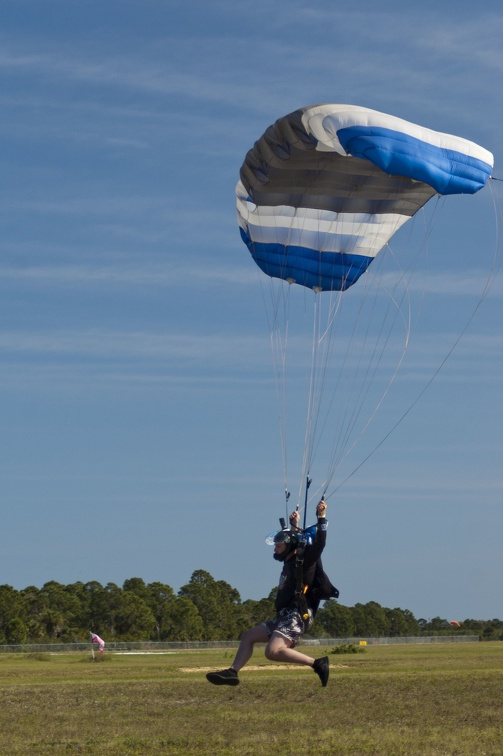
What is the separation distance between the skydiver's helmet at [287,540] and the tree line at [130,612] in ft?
223

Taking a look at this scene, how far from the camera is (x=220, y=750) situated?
67.3 feet

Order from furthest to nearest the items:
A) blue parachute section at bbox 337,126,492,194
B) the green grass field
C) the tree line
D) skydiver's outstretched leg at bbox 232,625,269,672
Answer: the tree line, the green grass field, blue parachute section at bbox 337,126,492,194, skydiver's outstretched leg at bbox 232,625,269,672

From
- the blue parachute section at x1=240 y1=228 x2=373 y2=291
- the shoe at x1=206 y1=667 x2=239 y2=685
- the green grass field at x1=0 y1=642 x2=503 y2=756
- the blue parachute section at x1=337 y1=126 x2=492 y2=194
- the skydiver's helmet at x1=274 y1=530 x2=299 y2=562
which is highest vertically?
the blue parachute section at x1=337 y1=126 x2=492 y2=194

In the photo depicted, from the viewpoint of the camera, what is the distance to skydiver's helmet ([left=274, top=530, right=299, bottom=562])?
49.2ft

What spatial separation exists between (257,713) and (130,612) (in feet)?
217

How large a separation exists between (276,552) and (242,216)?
23.1 ft

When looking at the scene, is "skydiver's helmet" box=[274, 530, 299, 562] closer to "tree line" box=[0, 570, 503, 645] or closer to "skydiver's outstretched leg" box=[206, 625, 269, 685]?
"skydiver's outstretched leg" box=[206, 625, 269, 685]

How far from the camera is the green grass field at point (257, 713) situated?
69.4 ft

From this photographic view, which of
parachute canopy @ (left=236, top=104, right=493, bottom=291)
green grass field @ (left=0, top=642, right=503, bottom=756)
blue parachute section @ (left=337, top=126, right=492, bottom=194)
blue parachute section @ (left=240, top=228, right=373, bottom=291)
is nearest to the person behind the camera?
blue parachute section @ (left=337, top=126, right=492, bottom=194)

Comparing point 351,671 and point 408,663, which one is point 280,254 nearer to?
point 351,671

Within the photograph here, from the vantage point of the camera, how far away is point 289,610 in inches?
595

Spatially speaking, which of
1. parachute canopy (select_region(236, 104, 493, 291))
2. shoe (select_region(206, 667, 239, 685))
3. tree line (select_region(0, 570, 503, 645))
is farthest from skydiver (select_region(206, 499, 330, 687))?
tree line (select_region(0, 570, 503, 645))

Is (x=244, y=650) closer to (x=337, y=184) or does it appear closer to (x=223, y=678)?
(x=223, y=678)

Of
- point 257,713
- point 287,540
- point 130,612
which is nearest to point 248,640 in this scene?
point 287,540
